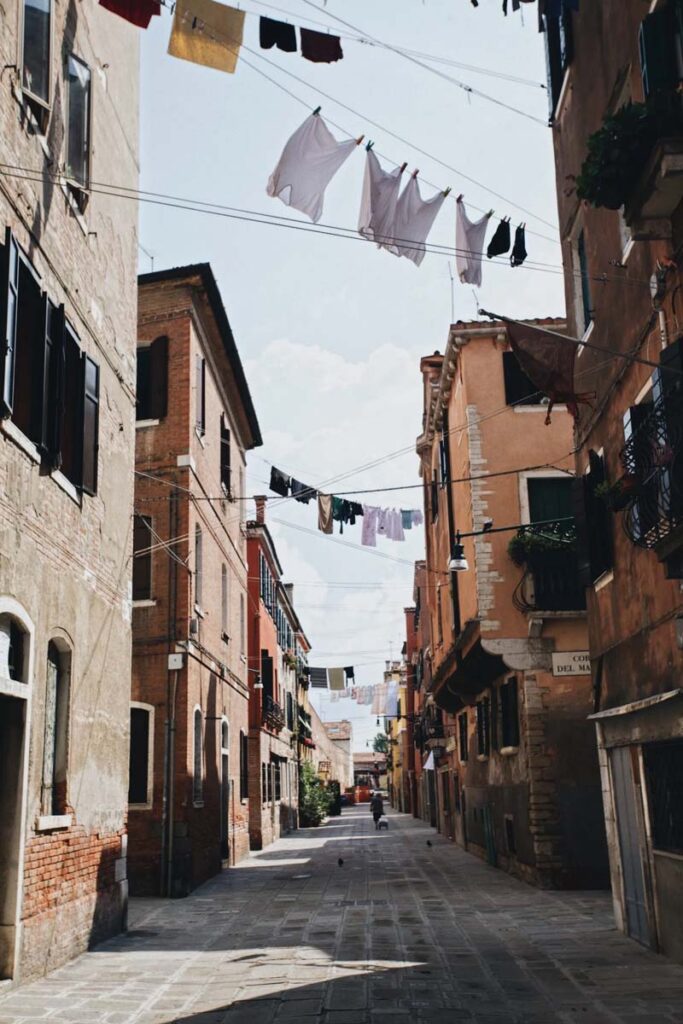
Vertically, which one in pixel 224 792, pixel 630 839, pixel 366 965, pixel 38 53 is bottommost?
pixel 366 965

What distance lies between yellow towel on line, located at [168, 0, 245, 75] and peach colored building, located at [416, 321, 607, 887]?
7.18m

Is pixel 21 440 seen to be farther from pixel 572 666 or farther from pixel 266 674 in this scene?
pixel 266 674

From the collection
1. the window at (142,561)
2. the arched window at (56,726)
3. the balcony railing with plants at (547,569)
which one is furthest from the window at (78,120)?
the balcony railing with plants at (547,569)

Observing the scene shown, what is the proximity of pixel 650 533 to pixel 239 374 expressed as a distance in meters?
16.9

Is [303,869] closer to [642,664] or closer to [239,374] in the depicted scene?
[239,374]

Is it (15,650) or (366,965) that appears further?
(366,965)

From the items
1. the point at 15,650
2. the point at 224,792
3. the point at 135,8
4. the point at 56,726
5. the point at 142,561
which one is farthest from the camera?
the point at 224,792

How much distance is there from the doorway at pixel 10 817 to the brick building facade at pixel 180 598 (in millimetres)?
8211

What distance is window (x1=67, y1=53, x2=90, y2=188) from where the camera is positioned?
11117 millimetres

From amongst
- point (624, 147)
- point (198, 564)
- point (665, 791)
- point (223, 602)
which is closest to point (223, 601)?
point (223, 602)

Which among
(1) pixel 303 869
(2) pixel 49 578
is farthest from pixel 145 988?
(1) pixel 303 869

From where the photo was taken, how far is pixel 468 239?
11180 millimetres

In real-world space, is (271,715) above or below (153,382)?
below

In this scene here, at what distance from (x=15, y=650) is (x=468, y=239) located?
6.35 meters
